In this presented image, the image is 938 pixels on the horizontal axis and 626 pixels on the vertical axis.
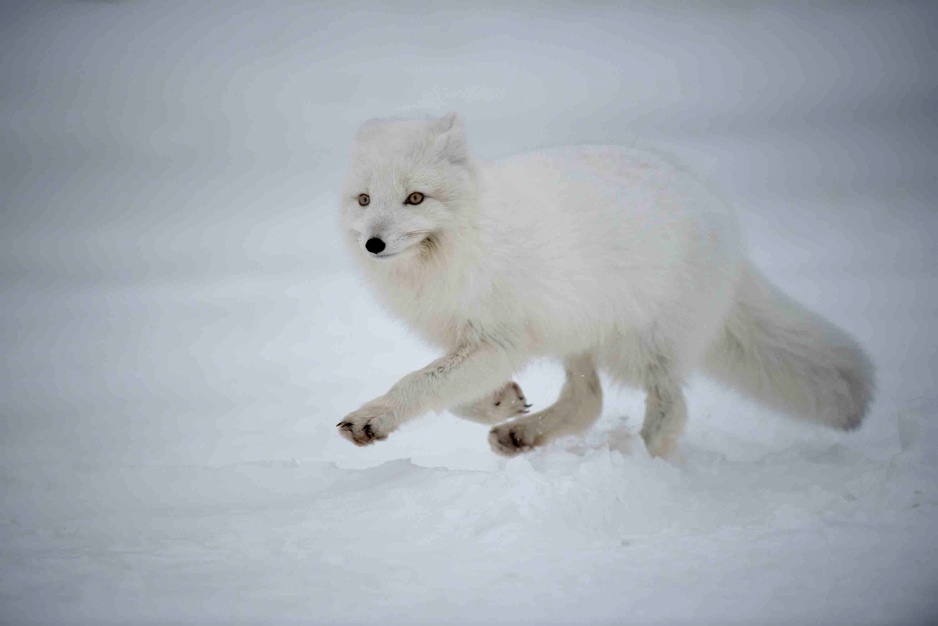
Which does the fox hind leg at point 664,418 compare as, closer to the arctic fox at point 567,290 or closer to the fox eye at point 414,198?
the arctic fox at point 567,290

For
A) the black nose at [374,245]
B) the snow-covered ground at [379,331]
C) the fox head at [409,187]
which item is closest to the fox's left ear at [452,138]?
the fox head at [409,187]

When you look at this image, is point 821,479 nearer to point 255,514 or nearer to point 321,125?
point 255,514

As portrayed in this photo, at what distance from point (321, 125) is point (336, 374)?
4.39m

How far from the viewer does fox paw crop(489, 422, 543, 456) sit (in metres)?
3.54

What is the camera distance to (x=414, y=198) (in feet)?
9.09

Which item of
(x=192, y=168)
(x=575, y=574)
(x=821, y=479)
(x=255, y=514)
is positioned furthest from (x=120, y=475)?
(x=192, y=168)

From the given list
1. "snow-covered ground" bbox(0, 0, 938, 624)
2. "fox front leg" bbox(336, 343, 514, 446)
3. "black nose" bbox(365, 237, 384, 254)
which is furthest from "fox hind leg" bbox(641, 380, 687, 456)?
"black nose" bbox(365, 237, 384, 254)

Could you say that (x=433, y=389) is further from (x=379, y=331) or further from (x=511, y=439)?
(x=379, y=331)

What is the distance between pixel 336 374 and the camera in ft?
16.9

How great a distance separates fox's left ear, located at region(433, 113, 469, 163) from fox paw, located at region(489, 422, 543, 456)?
125 centimetres

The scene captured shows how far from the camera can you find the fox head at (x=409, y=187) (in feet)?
8.84

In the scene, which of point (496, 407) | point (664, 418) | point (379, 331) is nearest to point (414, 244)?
point (496, 407)

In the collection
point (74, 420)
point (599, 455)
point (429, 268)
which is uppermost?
point (74, 420)

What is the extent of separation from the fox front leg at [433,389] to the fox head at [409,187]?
1.37ft
